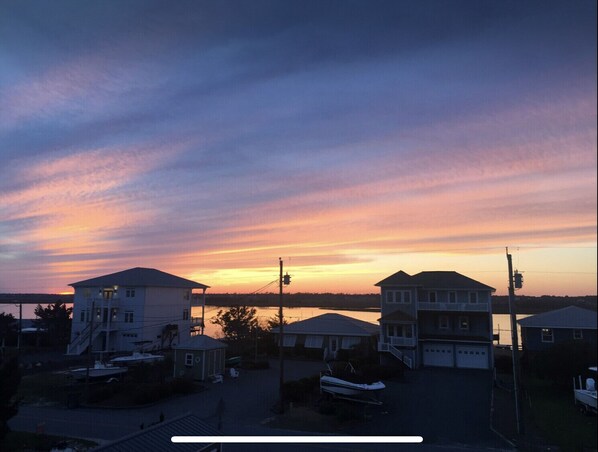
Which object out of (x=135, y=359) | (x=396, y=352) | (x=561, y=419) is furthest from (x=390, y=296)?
(x=135, y=359)

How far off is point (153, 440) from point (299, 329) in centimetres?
3337

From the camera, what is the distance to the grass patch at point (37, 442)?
1534 centimetres

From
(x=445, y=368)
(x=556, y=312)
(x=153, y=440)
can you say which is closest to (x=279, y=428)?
(x=153, y=440)

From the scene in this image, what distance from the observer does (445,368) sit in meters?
35.9

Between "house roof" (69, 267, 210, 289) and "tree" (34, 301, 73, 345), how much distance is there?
435cm

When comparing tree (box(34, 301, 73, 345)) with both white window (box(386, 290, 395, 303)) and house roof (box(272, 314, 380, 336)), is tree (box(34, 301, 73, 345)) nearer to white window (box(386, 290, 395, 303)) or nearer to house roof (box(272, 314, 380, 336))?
house roof (box(272, 314, 380, 336))

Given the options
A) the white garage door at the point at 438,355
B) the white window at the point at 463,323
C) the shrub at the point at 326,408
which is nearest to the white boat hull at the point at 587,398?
the shrub at the point at 326,408

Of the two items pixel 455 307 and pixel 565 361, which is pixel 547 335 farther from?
pixel 565 361

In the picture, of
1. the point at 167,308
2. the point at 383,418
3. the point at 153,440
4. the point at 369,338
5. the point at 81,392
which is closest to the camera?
the point at 153,440

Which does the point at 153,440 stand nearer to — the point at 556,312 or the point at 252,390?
the point at 252,390

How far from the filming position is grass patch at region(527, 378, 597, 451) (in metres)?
16.6

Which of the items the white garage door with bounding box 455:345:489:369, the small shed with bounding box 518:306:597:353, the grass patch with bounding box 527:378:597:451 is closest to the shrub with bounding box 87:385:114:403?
the grass patch with bounding box 527:378:597:451

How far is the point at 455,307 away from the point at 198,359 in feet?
67.1

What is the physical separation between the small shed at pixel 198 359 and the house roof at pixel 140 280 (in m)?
15.7
